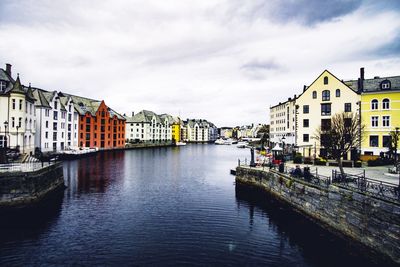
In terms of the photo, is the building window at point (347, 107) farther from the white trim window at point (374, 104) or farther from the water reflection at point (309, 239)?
the water reflection at point (309, 239)

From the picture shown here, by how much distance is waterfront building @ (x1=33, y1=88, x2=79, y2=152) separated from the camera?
60.6 metres

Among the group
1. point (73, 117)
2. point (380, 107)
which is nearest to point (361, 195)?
point (380, 107)

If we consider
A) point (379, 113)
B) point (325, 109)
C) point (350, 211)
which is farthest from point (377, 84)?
point (350, 211)

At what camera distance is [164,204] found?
25922mm

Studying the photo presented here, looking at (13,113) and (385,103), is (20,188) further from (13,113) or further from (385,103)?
(385,103)

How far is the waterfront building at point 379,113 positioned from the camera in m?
40.4

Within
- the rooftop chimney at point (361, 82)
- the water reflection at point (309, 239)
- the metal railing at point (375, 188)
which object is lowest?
the water reflection at point (309, 239)

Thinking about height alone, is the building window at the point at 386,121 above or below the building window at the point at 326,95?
below

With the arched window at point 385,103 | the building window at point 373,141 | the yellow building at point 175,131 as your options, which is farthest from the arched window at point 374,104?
the yellow building at point 175,131

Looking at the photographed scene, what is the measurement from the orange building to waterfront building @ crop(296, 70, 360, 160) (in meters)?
71.0

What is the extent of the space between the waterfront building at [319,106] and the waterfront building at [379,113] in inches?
72.2

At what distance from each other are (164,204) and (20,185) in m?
13.4

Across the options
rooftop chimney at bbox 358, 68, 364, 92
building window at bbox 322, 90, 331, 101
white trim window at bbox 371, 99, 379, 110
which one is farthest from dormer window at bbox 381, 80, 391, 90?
building window at bbox 322, 90, 331, 101

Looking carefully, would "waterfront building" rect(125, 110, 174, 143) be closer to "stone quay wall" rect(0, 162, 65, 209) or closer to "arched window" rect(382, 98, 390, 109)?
"stone quay wall" rect(0, 162, 65, 209)
